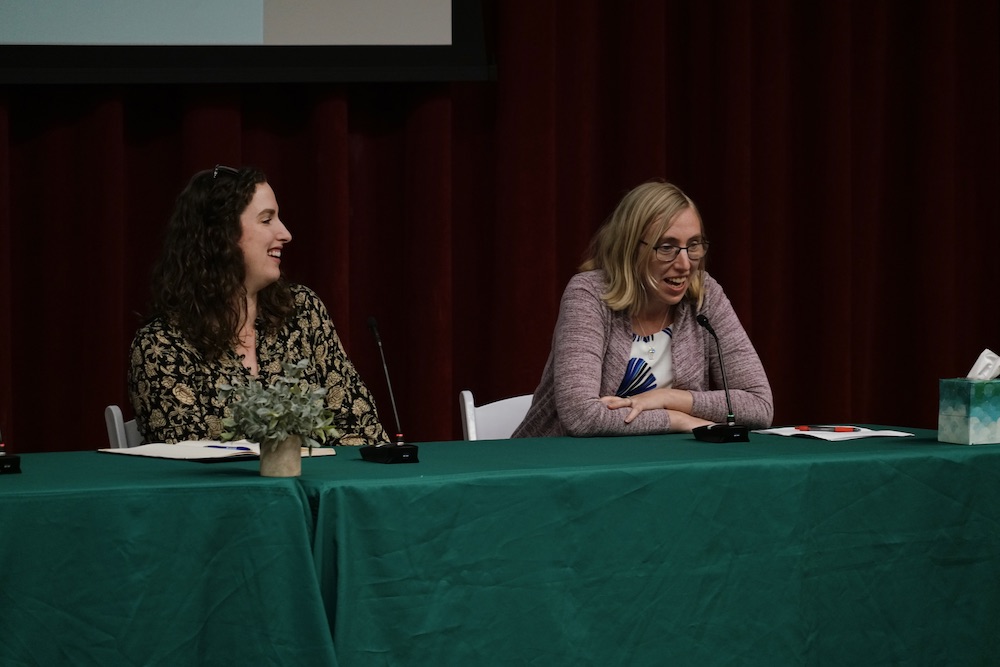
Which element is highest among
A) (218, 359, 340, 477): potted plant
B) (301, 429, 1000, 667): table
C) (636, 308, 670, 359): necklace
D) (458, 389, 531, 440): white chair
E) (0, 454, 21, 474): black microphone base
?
(636, 308, 670, 359): necklace

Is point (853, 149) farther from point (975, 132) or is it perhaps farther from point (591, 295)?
point (591, 295)

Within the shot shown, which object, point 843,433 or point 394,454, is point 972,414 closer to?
point 843,433

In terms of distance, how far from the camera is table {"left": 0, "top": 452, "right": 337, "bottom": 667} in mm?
1325

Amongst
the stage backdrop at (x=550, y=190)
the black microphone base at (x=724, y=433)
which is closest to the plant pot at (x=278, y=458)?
the black microphone base at (x=724, y=433)

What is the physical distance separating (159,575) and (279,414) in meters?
0.26

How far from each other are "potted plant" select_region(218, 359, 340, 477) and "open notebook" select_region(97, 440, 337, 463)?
15cm

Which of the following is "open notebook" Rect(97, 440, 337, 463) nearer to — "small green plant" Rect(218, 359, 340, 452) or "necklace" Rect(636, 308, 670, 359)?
"small green plant" Rect(218, 359, 340, 452)

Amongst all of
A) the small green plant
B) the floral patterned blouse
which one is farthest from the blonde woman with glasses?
the small green plant

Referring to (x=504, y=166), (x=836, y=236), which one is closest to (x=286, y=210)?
(x=504, y=166)

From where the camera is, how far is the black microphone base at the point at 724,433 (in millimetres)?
1965

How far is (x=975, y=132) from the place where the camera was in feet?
13.2

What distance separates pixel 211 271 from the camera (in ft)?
7.83

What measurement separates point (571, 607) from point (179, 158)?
2.27 metres

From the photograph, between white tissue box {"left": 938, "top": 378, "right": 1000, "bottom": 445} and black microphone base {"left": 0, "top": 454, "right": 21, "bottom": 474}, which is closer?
black microphone base {"left": 0, "top": 454, "right": 21, "bottom": 474}
